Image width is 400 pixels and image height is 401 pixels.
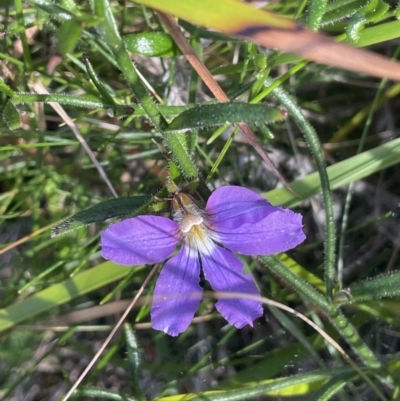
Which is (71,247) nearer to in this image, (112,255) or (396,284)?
(112,255)

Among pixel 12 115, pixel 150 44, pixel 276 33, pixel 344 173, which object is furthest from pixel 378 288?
pixel 12 115

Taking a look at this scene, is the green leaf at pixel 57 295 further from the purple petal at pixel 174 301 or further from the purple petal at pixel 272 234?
the purple petal at pixel 272 234

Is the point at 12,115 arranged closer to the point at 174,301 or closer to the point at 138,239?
the point at 138,239

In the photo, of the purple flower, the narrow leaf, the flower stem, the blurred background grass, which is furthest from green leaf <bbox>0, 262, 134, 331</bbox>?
the narrow leaf

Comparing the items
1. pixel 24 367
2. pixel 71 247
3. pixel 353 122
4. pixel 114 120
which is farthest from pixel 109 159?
pixel 353 122

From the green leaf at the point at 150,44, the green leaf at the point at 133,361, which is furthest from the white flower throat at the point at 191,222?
the green leaf at the point at 150,44

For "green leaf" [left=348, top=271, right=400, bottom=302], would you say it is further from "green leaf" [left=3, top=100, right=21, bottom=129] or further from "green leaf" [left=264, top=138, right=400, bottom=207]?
"green leaf" [left=3, top=100, right=21, bottom=129]
